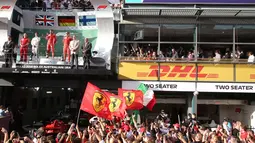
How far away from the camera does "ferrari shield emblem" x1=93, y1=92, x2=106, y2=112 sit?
1355cm

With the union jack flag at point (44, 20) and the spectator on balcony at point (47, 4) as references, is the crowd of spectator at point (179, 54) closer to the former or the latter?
the union jack flag at point (44, 20)

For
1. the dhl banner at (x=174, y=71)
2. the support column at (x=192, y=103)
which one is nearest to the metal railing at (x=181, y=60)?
the dhl banner at (x=174, y=71)

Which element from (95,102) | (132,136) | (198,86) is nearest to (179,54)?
(198,86)

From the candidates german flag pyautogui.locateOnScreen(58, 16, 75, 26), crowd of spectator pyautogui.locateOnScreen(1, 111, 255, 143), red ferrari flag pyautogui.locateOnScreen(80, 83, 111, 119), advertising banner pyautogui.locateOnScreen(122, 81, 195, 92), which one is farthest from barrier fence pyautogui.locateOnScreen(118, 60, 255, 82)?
red ferrari flag pyautogui.locateOnScreen(80, 83, 111, 119)

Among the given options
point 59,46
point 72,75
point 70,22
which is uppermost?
point 70,22

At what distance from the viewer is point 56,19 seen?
72.2ft

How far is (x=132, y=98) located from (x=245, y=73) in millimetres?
7284

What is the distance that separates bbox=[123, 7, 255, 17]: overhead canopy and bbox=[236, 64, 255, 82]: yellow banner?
2.84 metres

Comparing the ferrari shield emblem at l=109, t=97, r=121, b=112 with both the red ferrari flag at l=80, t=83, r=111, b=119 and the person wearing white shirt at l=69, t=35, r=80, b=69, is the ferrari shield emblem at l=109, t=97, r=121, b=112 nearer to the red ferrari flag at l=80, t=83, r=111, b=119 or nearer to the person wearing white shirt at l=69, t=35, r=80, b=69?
the red ferrari flag at l=80, t=83, r=111, b=119

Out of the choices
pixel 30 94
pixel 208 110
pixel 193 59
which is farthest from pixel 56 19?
pixel 208 110

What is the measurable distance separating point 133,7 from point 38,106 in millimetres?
11990

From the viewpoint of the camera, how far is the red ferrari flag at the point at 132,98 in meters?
15.0

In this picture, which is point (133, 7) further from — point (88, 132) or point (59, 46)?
point (88, 132)

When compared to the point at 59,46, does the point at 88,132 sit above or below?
below
